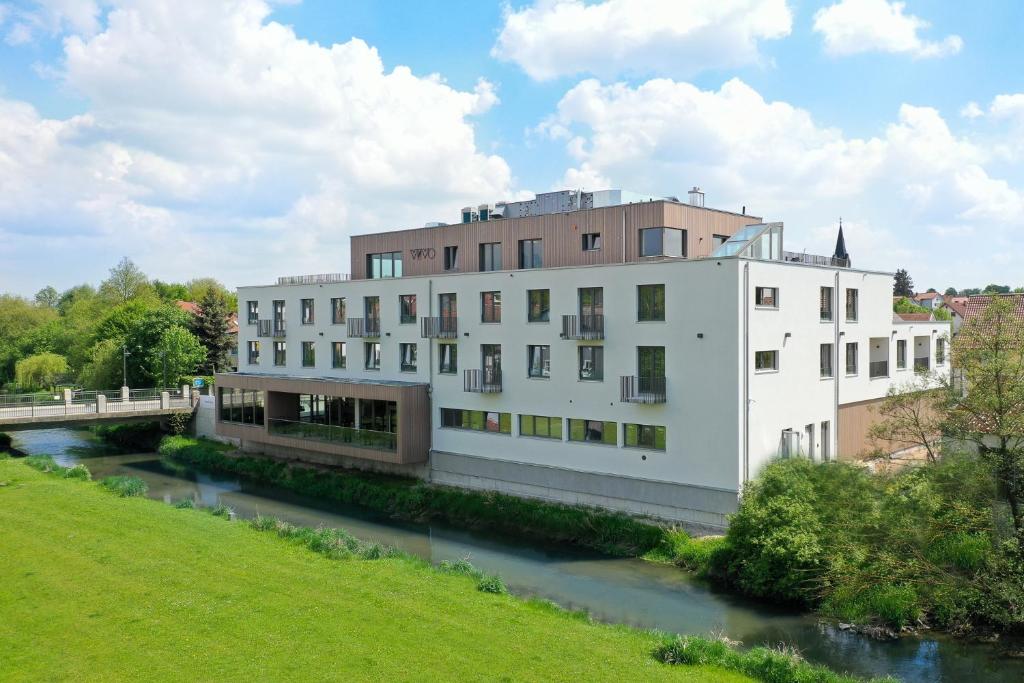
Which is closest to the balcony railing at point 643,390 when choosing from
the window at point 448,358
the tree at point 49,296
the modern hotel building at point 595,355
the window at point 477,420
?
the modern hotel building at point 595,355

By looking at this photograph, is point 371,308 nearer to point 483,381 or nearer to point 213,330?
point 483,381

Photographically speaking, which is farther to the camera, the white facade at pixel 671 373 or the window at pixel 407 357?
the window at pixel 407 357

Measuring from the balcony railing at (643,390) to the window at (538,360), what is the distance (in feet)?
11.3

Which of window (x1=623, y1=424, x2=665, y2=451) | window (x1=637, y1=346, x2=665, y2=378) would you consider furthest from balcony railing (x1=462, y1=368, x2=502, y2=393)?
window (x1=637, y1=346, x2=665, y2=378)

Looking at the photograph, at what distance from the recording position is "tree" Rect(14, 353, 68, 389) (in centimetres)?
6456

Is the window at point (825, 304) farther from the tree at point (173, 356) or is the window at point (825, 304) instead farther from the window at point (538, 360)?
the tree at point (173, 356)

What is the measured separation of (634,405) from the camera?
2498 centimetres

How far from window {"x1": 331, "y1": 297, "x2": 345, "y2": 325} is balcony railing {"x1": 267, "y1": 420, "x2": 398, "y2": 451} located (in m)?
4.79

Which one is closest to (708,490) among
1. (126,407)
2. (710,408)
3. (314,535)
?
(710,408)

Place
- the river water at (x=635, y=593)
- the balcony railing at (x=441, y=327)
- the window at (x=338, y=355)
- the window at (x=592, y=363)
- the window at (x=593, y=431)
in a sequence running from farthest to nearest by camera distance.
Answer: the window at (x=338, y=355), the balcony railing at (x=441, y=327), the window at (x=592, y=363), the window at (x=593, y=431), the river water at (x=635, y=593)

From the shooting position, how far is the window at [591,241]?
1107 inches

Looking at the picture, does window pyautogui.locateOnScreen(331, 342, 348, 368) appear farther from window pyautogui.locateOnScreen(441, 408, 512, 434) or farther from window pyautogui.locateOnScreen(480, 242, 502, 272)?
window pyautogui.locateOnScreen(480, 242, 502, 272)

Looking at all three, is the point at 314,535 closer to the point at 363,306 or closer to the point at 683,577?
the point at 683,577

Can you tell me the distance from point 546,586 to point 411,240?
18.6 metres
